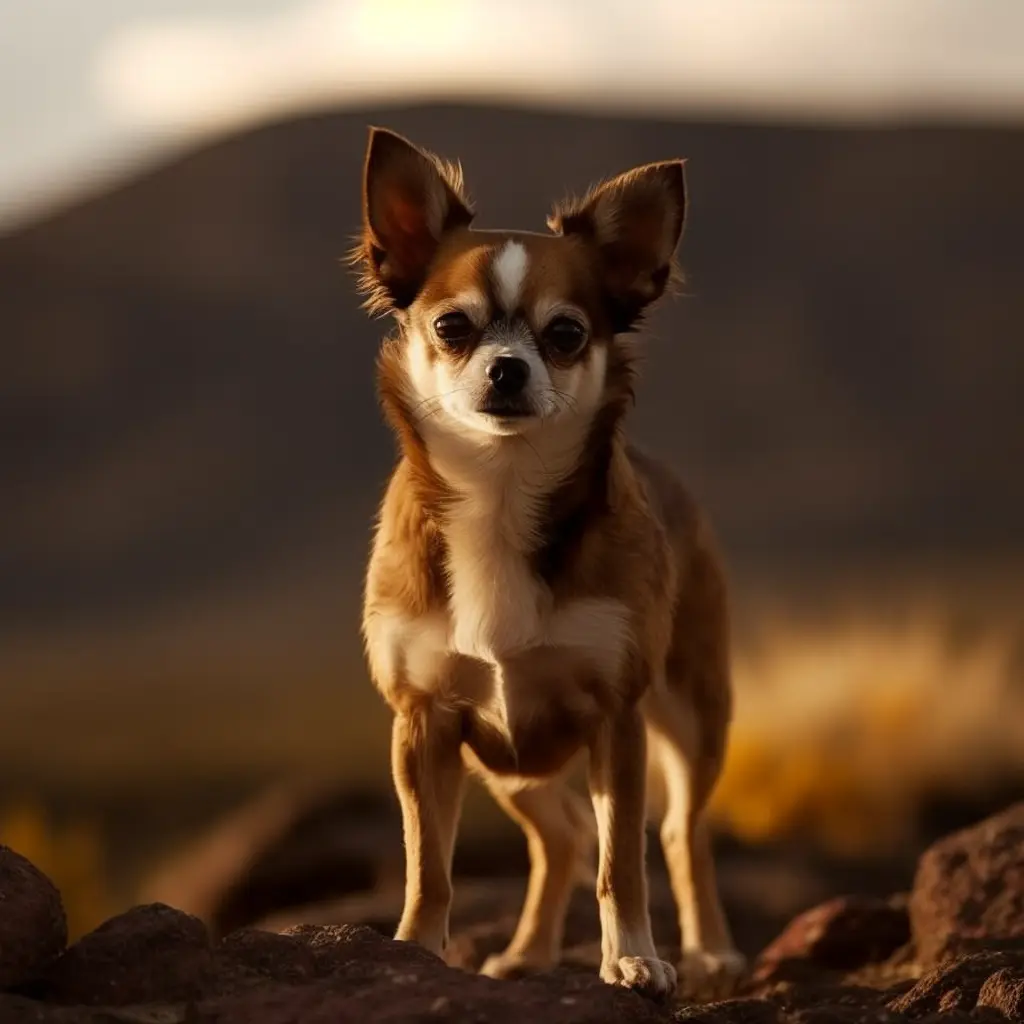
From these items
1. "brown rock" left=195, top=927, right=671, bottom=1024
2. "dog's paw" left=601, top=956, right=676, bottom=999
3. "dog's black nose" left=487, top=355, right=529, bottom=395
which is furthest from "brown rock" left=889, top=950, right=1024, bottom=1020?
"dog's black nose" left=487, top=355, right=529, bottom=395

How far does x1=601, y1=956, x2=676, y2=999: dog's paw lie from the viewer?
5691 millimetres

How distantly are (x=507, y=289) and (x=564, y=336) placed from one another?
24 centimetres

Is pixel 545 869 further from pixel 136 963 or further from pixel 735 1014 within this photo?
pixel 136 963

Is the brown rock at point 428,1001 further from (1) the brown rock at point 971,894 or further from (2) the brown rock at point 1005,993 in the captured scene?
(1) the brown rock at point 971,894

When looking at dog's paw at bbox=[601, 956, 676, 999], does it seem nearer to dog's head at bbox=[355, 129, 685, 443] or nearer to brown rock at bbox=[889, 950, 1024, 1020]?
brown rock at bbox=[889, 950, 1024, 1020]

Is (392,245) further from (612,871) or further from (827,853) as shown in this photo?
(827,853)

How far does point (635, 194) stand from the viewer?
21.3ft

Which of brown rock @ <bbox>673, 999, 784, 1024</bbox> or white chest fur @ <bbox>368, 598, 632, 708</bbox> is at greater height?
white chest fur @ <bbox>368, 598, 632, 708</bbox>

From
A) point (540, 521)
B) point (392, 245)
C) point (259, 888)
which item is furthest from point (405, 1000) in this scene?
point (259, 888)

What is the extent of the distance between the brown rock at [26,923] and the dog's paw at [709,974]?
3.17 meters

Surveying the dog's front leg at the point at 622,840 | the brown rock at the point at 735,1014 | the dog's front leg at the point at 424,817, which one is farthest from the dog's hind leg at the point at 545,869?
the brown rock at the point at 735,1014

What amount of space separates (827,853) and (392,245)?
7592 millimetres

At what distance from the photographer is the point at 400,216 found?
6523 mm

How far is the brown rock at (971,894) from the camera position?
7.82m
